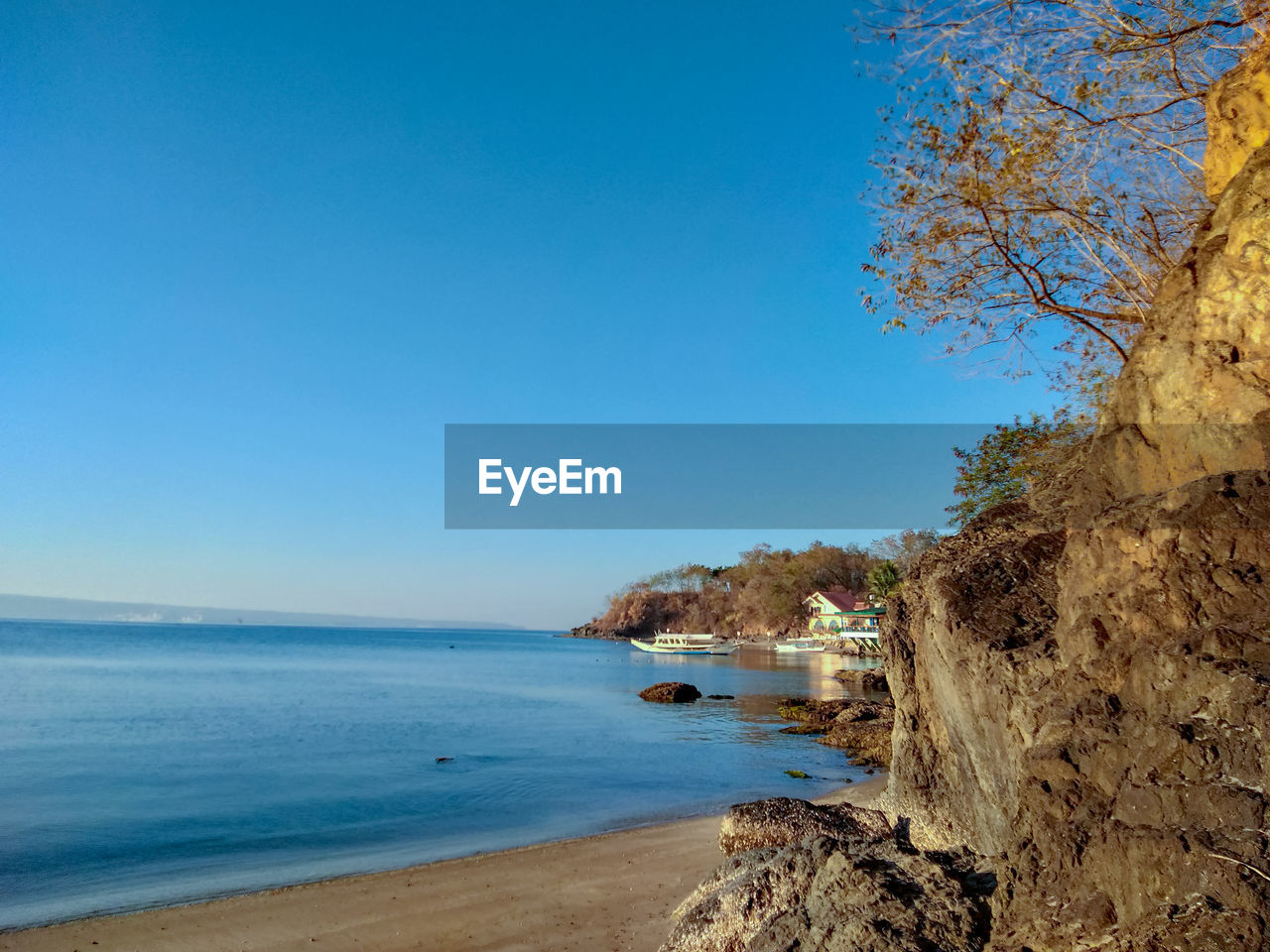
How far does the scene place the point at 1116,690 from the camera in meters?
4.32

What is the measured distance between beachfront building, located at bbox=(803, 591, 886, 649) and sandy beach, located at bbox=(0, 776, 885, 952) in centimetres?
7410

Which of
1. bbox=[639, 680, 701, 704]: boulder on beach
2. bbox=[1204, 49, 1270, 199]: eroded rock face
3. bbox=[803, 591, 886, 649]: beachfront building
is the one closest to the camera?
bbox=[1204, 49, 1270, 199]: eroded rock face

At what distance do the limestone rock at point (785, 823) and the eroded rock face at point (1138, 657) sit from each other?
5.26 ft

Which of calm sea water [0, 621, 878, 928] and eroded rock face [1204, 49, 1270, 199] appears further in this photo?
calm sea water [0, 621, 878, 928]

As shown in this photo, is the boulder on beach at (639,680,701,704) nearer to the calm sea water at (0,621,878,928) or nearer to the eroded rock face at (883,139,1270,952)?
the calm sea water at (0,621,878,928)

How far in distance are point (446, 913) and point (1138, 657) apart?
25.7ft

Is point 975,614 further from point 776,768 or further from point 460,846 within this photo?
point 776,768

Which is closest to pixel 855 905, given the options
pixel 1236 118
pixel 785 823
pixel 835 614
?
pixel 785 823

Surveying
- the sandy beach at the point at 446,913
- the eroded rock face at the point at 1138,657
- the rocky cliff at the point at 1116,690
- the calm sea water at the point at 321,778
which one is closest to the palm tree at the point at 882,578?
the calm sea water at the point at 321,778

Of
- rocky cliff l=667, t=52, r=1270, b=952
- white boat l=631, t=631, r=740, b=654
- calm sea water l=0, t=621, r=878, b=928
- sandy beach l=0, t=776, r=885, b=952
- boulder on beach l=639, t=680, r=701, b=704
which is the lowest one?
white boat l=631, t=631, r=740, b=654

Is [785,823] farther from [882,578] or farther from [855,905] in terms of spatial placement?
[882,578]

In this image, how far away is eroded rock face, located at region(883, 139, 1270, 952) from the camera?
11.0 ft

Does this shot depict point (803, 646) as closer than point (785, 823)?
No

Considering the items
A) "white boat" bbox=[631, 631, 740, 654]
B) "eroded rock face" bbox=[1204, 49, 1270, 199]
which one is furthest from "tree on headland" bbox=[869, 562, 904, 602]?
"eroded rock face" bbox=[1204, 49, 1270, 199]
